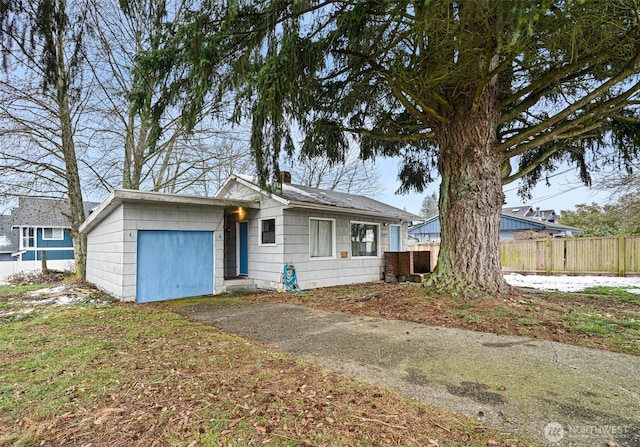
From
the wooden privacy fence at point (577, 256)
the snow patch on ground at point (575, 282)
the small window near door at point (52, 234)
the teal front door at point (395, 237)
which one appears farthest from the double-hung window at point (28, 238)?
the snow patch on ground at point (575, 282)

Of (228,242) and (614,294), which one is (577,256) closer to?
(614,294)

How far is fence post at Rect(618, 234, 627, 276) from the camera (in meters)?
12.2

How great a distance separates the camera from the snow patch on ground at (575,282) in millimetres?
9484

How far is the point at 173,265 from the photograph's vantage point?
8242 millimetres

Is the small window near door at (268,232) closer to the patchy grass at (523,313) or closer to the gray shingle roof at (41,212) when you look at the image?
the patchy grass at (523,313)

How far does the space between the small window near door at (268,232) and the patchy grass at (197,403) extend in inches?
211

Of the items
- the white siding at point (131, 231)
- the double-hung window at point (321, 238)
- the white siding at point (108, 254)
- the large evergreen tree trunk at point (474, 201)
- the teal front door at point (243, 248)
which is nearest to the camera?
the large evergreen tree trunk at point (474, 201)

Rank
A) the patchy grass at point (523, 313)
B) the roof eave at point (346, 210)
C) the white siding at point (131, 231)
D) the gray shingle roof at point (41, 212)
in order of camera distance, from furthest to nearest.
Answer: the gray shingle roof at point (41, 212) < the roof eave at point (346, 210) < the white siding at point (131, 231) < the patchy grass at point (523, 313)

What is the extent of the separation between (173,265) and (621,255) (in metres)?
15.5

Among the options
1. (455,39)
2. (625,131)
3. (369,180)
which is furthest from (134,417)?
(369,180)

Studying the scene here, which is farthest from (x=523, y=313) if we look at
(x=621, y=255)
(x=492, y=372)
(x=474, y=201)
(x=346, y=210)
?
(x=621, y=255)

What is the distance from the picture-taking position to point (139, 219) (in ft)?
25.1

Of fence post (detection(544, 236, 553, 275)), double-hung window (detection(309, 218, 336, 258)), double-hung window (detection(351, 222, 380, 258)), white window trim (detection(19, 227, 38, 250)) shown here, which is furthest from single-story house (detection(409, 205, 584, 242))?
white window trim (detection(19, 227, 38, 250))

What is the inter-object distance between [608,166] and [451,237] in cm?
500
